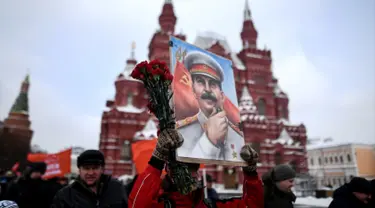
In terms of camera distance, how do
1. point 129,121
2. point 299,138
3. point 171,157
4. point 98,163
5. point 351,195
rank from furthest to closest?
point 299,138 → point 129,121 → point 351,195 → point 98,163 → point 171,157

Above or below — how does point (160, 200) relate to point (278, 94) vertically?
below

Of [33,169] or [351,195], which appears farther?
[33,169]

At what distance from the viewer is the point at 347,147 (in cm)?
3262

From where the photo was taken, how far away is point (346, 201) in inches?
118

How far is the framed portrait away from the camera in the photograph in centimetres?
216

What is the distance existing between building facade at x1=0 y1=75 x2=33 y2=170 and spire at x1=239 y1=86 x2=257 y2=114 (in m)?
29.1

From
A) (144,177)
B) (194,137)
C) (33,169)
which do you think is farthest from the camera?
(33,169)

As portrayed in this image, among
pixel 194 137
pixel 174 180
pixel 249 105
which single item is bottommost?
pixel 174 180

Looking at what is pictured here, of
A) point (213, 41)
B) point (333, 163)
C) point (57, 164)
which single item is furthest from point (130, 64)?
point (333, 163)

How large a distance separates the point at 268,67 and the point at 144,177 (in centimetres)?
3191

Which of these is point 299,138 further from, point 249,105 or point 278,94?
point 249,105

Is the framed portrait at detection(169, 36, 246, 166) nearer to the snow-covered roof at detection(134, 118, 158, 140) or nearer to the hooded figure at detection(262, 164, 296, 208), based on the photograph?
the hooded figure at detection(262, 164, 296, 208)

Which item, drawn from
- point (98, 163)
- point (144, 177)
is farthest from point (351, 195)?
point (98, 163)

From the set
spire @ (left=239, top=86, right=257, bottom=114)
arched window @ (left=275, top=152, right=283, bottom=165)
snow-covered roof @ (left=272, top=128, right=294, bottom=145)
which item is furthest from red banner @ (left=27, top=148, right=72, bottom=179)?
arched window @ (left=275, top=152, right=283, bottom=165)
